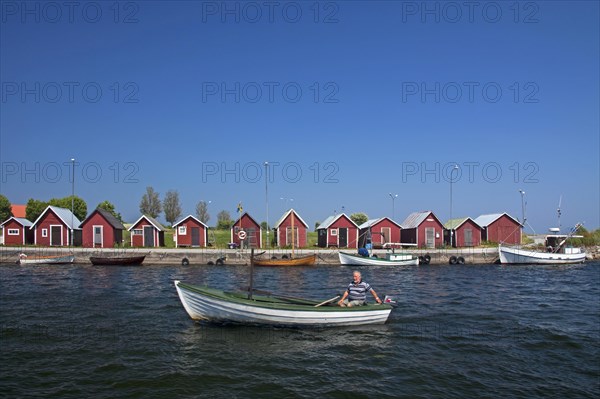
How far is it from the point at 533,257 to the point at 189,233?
44108mm

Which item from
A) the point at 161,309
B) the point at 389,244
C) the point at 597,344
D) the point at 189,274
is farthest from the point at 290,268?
the point at 597,344

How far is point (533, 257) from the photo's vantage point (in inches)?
2160

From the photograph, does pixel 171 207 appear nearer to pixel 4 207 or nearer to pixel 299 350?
pixel 4 207

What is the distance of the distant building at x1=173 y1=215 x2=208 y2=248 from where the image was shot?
2362 inches

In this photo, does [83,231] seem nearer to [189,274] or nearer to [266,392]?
[189,274]

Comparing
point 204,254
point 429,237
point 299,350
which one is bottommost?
point 299,350

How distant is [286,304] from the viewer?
1947 cm

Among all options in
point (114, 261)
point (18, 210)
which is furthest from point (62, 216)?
point (18, 210)

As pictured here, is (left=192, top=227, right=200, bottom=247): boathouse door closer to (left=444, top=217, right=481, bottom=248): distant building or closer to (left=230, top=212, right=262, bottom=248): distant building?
(left=230, top=212, right=262, bottom=248): distant building

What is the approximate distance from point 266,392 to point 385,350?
598cm

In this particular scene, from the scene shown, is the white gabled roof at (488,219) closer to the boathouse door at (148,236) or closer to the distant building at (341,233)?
the distant building at (341,233)

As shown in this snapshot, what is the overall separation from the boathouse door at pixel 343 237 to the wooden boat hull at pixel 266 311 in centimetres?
4284

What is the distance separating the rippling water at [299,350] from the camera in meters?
13.7

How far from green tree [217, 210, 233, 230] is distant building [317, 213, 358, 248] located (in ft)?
186
